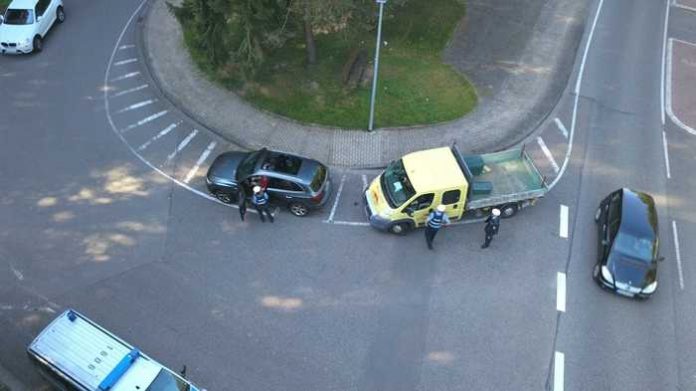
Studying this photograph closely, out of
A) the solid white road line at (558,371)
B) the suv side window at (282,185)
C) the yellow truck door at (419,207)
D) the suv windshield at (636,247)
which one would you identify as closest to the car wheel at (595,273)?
the suv windshield at (636,247)

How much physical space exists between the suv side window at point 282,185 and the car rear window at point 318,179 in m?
0.44

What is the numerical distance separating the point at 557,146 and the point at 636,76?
234 inches

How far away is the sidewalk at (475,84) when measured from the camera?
2039cm

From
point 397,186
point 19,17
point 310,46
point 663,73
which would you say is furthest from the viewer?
point 19,17

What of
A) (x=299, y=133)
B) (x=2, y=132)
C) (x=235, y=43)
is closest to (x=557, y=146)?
(x=299, y=133)

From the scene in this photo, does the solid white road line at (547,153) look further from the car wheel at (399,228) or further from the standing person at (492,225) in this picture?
the car wheel at (399,228)

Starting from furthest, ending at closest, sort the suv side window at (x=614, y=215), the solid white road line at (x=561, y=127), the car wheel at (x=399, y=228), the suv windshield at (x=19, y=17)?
the suv windshield at (x=19, y=17) → the solid white road line at (x=561, y=127) → the car wheel at (x=399, y=228) → the suv side window at (x=614, y=215)

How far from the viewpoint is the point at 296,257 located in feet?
55.1

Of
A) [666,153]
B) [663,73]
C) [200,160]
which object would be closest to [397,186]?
[200,160]

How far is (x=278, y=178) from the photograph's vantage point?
56.8 ft

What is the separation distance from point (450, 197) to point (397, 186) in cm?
164

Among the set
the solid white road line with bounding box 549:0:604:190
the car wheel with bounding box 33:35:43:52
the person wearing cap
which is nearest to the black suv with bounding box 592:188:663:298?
the solid white road line with bounding box 549:0:604:190

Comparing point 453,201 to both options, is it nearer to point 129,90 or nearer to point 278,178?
point 278,178

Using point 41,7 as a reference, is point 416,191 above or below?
below
